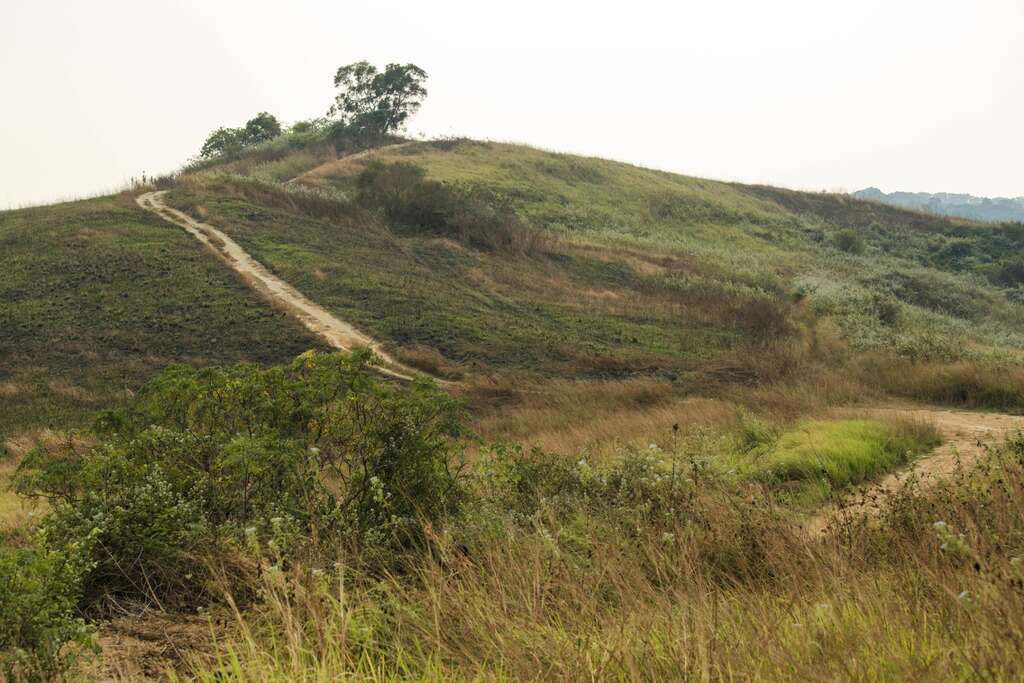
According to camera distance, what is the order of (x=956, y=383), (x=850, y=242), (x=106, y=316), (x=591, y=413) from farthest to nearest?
1. (x=850, y=242)
2. (x=106, y=316)
3. (x=956, y=383)
4. (x=591, y=413)

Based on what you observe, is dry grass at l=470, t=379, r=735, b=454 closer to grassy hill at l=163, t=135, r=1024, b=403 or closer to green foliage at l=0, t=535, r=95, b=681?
grassy hill at l=163, t=135, r=1024, b=403

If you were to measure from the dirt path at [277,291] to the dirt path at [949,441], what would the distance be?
1082 centimetres

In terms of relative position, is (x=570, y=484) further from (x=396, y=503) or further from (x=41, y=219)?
(x=41, y=219)

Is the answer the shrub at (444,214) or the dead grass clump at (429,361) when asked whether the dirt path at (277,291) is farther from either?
the shrub at (444,214)

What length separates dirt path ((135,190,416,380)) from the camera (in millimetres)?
20422

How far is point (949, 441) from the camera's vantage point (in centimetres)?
1023

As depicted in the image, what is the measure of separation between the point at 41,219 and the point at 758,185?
5635 cm

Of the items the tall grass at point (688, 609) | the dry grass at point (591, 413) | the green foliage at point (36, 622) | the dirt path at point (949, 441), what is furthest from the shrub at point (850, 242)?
the green foliage at point (36, 622)

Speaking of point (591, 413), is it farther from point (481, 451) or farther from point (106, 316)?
point (106, 316)

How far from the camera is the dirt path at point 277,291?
20422mm

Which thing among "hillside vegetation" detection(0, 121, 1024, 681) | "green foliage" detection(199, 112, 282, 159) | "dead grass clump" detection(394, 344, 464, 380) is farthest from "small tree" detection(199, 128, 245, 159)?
"dead grass clump" detection(394, 344, 464, 380)

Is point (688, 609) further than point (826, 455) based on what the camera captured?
No

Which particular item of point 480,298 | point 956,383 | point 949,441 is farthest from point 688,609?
point 480,298

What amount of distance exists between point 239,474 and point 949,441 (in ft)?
30.2
